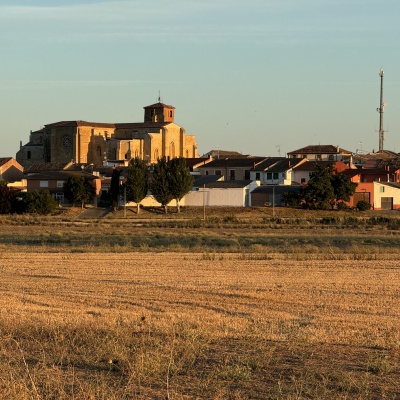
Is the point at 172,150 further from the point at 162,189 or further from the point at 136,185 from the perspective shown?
the point at 136,185

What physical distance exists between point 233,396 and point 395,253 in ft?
77.0

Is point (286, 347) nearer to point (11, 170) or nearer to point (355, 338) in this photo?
point (355, 338)

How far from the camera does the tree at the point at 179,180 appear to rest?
3164 inches

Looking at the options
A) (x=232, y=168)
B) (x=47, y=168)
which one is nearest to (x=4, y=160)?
(x=47, y=168)

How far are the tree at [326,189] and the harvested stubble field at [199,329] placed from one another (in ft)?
165

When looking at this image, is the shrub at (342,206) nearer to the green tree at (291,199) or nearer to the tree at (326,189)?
the tree at (326,189)

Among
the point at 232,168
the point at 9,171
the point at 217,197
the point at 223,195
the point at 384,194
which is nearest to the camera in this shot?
the point at 223,195

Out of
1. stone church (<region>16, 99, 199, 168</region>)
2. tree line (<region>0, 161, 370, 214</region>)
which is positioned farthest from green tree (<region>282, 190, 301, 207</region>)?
stone church (<region>16, 99, 199, 168</region>)

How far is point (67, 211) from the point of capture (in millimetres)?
77625

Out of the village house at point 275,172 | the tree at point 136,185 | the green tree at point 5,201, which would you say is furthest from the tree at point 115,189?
the village house at point 275,172

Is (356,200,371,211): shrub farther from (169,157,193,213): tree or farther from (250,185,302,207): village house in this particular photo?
(169,157,193,213): tree

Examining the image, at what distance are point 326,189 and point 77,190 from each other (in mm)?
21858

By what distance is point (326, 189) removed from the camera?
77.8 m

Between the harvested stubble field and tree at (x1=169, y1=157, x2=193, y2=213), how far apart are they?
5275 centimetres
